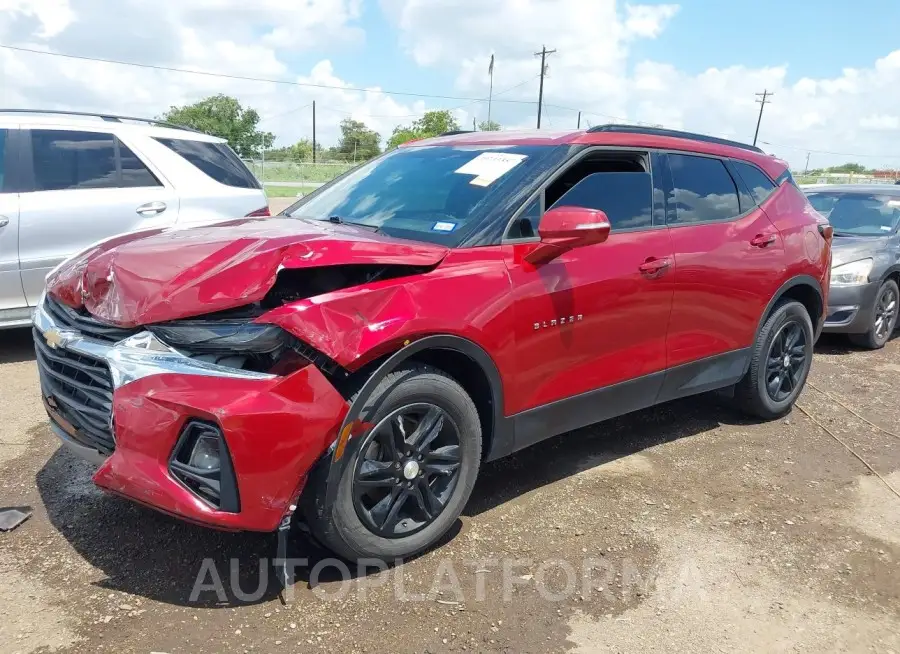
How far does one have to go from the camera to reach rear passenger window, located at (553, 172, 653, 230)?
3.50 meters

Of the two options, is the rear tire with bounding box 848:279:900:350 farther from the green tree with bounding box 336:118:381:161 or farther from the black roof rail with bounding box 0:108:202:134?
the green tree with bounding box 336:118:381:161

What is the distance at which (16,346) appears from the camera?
603 centimetres

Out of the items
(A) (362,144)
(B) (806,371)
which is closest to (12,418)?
(B) (806,371)

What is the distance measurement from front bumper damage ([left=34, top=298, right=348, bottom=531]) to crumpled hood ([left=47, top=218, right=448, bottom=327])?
0.55 feet

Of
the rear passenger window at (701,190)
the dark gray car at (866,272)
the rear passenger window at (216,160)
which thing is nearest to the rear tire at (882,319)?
the dark gray car at (866,272)

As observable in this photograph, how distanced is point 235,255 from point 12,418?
2.73 m

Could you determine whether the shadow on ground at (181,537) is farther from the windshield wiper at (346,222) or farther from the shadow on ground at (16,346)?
the shadow on ground at (16,346)

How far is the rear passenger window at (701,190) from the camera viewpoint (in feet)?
13.2

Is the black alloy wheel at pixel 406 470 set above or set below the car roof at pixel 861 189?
below

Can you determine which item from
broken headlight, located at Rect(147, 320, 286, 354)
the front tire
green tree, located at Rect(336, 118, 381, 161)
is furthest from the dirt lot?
green tree, located at Rect(336, 118, 381, 161)

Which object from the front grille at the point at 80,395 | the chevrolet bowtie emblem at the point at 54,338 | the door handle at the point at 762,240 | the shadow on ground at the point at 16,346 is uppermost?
the door handle at the point at 762,240

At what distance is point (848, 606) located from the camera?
112 inches

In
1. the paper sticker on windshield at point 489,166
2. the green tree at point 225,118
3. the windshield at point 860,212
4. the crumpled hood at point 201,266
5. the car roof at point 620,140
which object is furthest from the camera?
the green tree at point 225,118

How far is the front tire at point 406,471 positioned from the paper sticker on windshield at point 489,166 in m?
1.03
